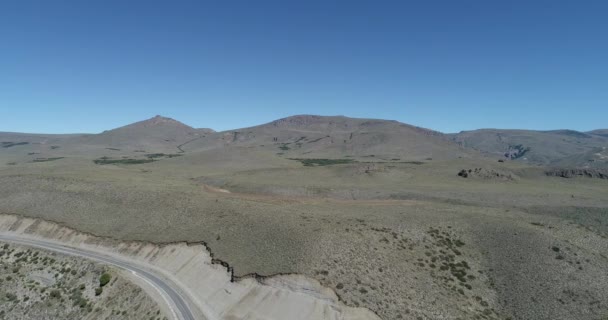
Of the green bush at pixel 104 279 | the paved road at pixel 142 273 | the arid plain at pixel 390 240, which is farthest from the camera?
the green bush at pixel 104 279

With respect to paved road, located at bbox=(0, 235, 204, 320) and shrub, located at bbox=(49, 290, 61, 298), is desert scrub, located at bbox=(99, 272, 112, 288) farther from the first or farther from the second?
shrub, located at bbox=(49, 290, 61, 298)

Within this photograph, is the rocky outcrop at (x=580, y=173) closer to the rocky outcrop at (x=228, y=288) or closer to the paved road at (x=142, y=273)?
the rocky outcrop at (x=228, y=288)

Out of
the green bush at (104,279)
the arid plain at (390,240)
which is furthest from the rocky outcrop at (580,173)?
the green bush at (104,279)

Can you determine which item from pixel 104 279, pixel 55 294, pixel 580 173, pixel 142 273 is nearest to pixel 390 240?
pixel 142 273

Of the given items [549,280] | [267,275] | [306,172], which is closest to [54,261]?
[267,275]

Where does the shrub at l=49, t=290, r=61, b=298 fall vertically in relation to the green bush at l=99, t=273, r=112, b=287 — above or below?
below

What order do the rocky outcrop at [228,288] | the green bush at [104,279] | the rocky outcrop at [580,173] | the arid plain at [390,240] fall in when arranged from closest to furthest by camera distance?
1. the rocky outcrop at [228,288]
2. the arid plain at [390,240]
3. the green bush at [104,279]
4. the rocky outcrop at [580,173]

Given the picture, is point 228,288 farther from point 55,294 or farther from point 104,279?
point 55,294

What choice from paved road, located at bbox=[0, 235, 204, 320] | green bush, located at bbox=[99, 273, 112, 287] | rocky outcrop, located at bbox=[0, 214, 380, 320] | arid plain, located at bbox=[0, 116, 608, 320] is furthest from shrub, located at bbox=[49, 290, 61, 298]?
→ arid plain, located at bbox=[0, 116, 608, 320]
